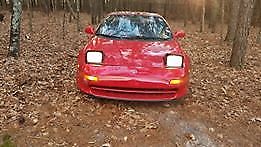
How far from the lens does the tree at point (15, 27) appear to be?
890 centimetres

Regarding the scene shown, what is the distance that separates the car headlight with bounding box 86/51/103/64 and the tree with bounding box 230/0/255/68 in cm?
442

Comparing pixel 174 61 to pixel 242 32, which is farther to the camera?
pixel 242 32

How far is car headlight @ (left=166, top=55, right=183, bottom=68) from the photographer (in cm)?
589

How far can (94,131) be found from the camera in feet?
17.6

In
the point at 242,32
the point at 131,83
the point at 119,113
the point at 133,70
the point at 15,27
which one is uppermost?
the point at 15,27

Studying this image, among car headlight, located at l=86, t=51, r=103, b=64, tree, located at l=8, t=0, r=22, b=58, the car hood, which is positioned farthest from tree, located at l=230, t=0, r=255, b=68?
tree, located at l=8, t=0, r=22, b=58

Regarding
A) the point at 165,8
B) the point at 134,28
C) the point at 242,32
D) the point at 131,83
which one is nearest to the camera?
the point at 131,83

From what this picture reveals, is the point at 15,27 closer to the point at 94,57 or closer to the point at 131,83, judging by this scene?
the point at 94,57

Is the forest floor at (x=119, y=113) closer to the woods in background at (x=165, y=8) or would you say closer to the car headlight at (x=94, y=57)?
the car headlight at (x=94, y=57)

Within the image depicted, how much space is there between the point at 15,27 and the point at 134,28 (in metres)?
3.51

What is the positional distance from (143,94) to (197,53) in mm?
5860

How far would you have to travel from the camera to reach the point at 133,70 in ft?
18.6

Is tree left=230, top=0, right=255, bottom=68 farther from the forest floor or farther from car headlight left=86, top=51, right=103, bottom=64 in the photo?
car headlight left=86, top=51, right=103, bottom=64

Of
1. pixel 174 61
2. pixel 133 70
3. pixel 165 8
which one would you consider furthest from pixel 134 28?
pixel 165 8
